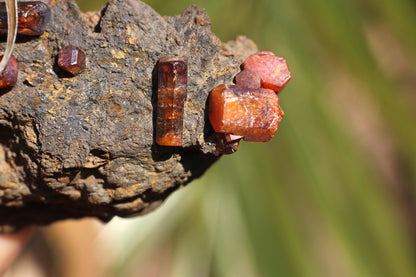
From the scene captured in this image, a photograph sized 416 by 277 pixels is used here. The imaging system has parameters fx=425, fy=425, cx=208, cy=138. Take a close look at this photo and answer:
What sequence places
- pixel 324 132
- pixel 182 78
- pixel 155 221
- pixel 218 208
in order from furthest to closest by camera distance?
pixel 155 221
pixel 218 208
pixel 324 132
pixel 182 78

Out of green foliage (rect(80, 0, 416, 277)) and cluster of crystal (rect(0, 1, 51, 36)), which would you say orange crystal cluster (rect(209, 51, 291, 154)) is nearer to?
cluster of crystal (rect(0, 1, 51, 36))

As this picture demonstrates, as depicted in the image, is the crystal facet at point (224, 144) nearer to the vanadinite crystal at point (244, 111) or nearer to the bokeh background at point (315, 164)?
the vanadinite crystal at point (244, 111)

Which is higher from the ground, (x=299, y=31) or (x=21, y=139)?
(x=299, y=31)

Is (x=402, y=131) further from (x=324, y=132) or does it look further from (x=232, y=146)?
(x=232, y=146)

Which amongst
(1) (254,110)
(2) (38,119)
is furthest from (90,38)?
(1) (254,110)

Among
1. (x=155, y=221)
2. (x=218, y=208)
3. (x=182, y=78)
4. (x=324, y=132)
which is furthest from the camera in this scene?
(x=155, y=221)
